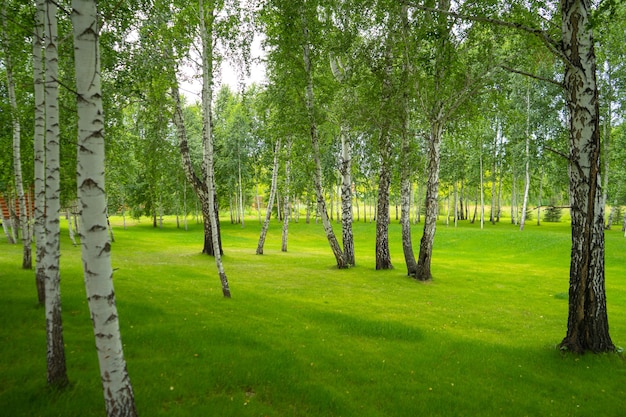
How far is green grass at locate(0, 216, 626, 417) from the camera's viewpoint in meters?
5.27

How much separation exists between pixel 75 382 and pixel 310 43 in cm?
1470

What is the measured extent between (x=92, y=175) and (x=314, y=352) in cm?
528

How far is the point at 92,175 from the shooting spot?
3.36m

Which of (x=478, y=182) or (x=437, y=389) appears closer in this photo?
(x=437, y=389)

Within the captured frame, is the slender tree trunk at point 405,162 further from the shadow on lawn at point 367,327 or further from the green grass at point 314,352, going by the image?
the shadow on lawn at point 367,327

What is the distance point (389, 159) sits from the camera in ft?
51.9

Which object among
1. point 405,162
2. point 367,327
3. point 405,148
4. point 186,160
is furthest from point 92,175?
point 186,160

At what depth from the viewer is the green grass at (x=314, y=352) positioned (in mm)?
5270

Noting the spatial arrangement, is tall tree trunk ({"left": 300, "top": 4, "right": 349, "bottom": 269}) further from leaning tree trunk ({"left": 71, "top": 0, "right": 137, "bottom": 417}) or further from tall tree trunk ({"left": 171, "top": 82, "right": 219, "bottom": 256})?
leaning tree trunk ({"left": 71, "top": 0, "right": 137, "bottom": 417})

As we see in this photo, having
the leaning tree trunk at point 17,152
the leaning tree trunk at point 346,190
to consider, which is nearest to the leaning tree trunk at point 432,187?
the leaning tree trunk at point 346,190

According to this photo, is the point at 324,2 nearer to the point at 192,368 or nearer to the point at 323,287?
the point at 323,287

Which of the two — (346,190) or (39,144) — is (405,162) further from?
(39,144)

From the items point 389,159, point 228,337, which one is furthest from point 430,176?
point 228,337

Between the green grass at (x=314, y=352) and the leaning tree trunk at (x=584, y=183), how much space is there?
693 millimetres
